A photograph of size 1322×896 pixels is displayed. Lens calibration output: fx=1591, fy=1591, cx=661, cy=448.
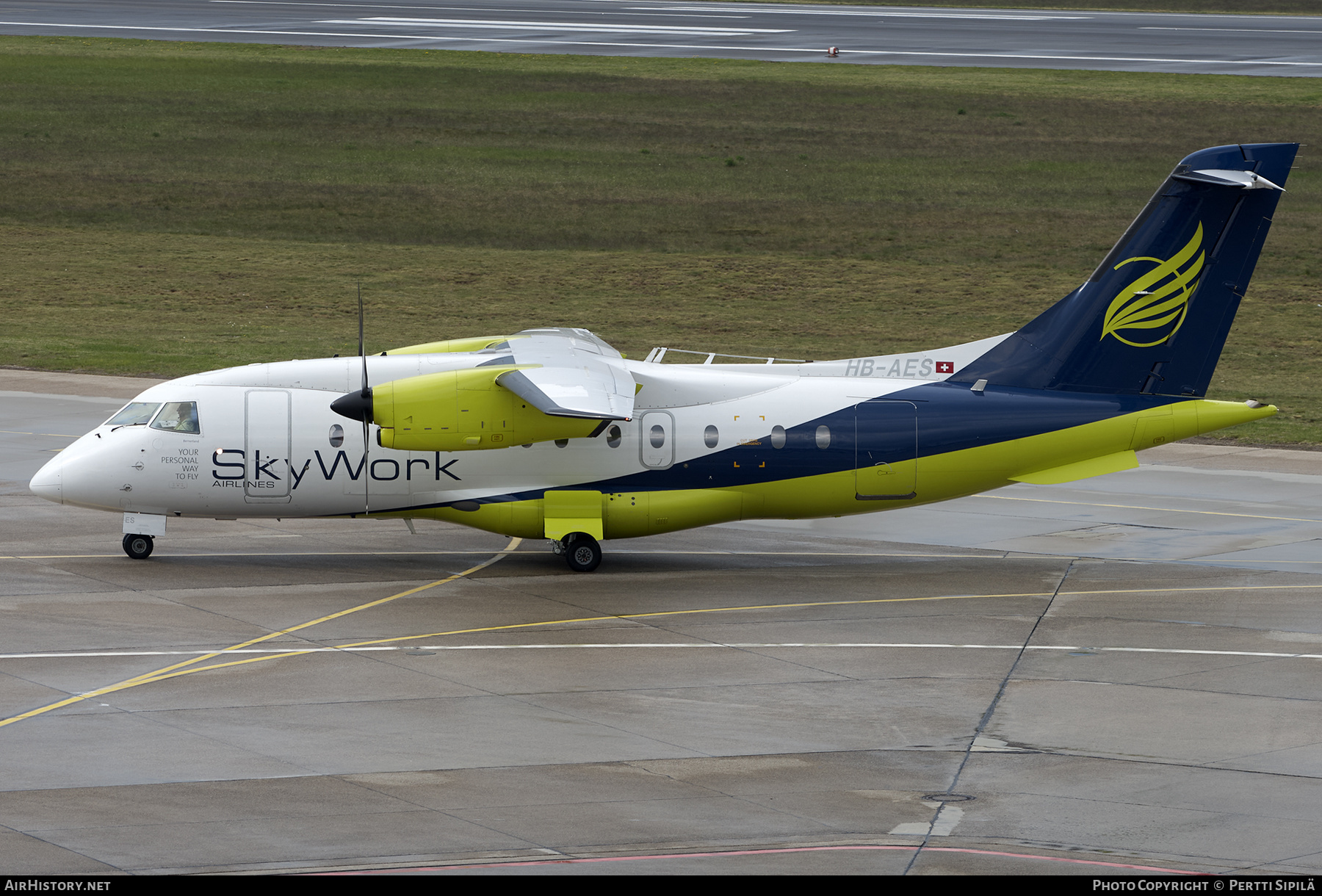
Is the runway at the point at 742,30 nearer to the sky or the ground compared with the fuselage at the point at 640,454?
nearer to the sky

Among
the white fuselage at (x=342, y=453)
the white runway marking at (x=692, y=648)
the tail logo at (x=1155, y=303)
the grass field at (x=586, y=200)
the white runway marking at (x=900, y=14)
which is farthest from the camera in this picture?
the white runway marking at (x=900, y=14)

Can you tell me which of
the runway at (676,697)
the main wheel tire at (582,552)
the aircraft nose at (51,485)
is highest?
the aircraft nose at (51,485)

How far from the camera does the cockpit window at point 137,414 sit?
89.4 ft

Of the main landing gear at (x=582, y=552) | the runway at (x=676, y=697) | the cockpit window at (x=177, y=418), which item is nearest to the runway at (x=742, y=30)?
the runway at (x=676, y=697)

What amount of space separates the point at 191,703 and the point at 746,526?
1396 centimetres

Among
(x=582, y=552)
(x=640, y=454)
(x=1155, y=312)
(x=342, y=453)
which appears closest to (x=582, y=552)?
(x=582, y=552)

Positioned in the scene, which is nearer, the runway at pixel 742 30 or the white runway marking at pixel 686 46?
the white runway marking at pixel 686 46

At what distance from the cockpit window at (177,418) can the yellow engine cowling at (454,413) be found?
3.79m

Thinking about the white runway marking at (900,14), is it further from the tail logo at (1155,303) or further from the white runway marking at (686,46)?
the tail logo at (1155,303)

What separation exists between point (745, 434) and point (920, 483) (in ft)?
10.2

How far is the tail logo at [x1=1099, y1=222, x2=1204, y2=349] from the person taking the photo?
2717cm

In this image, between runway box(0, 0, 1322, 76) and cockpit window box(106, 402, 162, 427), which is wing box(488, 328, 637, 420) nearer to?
cockpit window box(106, 402, 162, 427)

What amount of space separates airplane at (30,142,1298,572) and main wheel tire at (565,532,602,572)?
4 cm

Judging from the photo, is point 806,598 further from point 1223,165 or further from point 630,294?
point 630,294
